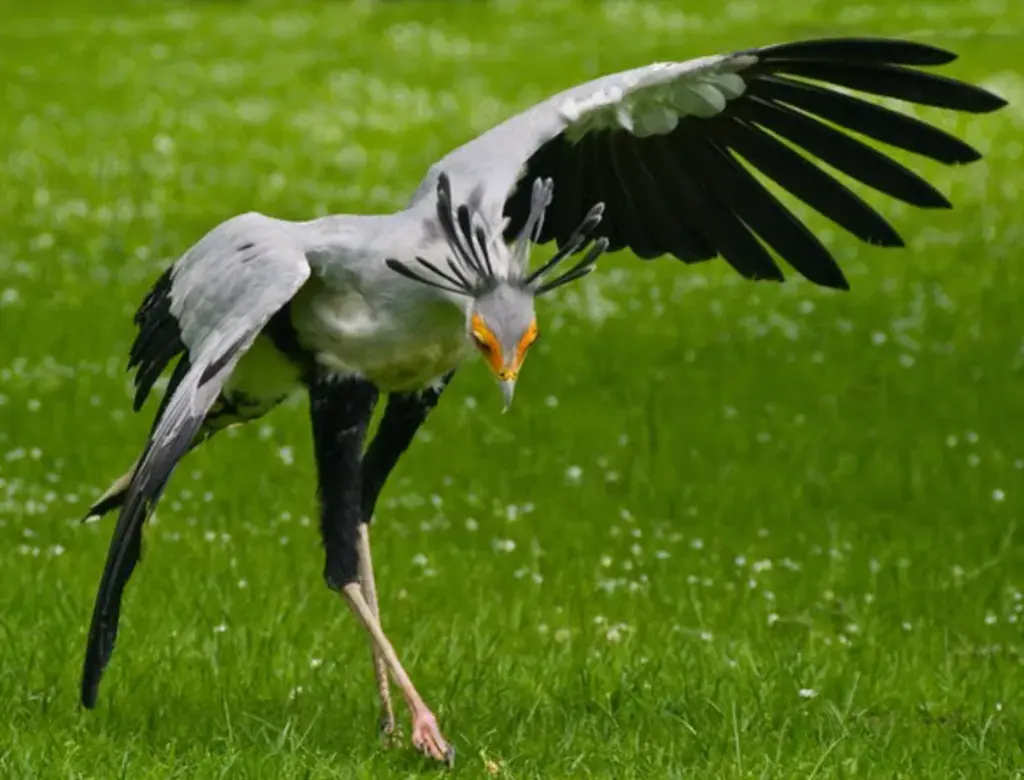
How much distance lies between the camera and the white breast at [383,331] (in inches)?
214

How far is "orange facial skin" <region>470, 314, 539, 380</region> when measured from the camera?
4.93 m

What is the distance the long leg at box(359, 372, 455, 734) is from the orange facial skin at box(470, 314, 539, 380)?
861mm

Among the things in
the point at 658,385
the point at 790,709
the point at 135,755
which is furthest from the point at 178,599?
the point at 658,385

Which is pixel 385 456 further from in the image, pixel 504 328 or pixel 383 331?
pixel 504 328

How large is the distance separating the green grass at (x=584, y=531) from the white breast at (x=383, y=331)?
1.00 metres

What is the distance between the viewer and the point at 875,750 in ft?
18.9

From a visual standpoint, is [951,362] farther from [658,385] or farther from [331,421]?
[331,421]

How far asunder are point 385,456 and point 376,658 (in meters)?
0.59

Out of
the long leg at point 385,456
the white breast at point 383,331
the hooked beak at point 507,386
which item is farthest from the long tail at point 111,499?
the hooked beak at point 507,386

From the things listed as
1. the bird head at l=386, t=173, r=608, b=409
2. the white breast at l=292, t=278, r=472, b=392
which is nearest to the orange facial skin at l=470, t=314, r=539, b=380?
the bird head at l=386, t=173, r=608, b=409

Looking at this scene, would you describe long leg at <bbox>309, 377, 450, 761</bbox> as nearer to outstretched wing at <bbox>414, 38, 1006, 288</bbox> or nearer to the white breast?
the white breast

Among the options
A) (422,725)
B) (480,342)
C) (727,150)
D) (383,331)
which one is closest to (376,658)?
(422,725)

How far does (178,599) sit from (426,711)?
186cm

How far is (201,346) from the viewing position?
5.44 metres
